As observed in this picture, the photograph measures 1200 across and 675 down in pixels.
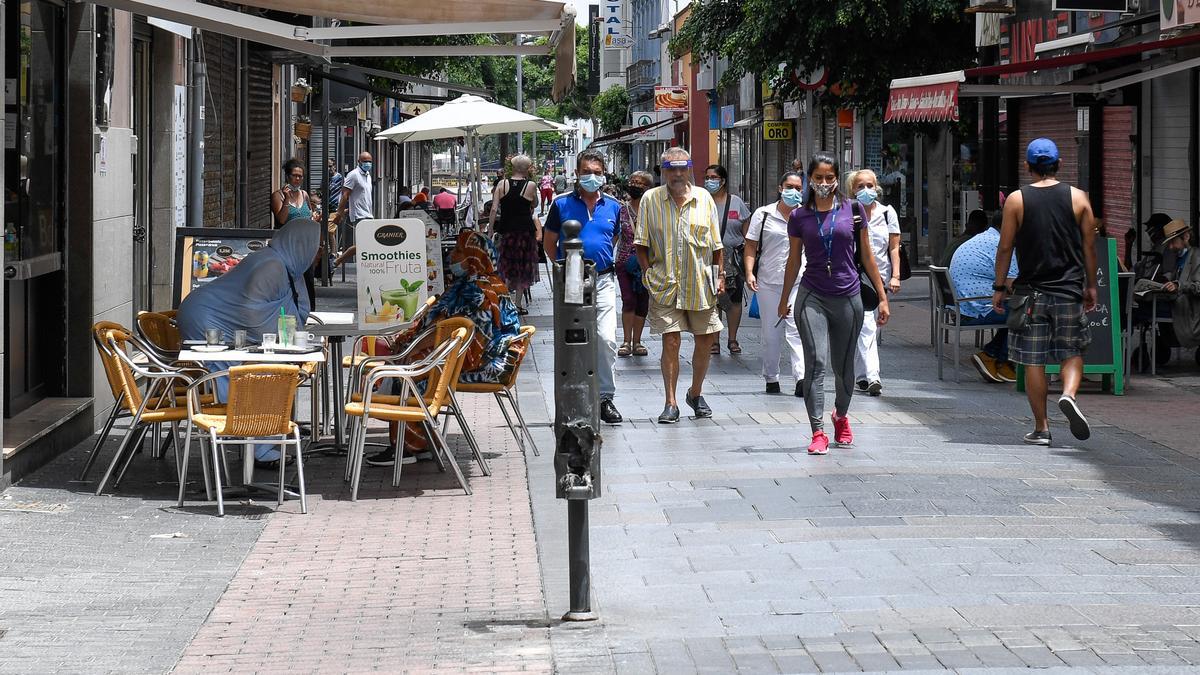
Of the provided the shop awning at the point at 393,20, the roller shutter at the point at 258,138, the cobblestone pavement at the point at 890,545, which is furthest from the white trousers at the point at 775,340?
the roller shutter at the point at 258,138

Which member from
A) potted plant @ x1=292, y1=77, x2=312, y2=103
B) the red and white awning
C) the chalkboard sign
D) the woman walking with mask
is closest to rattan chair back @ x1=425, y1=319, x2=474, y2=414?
the chalkboard sign

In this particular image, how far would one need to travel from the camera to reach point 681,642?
580 cm

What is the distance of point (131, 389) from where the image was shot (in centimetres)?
906

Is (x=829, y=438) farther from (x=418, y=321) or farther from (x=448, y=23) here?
(x=448, y=23)

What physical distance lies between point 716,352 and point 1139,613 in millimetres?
9590

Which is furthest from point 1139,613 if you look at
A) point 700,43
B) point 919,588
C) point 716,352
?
point 700,43

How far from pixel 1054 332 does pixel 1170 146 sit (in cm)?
823

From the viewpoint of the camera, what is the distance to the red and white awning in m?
16.0

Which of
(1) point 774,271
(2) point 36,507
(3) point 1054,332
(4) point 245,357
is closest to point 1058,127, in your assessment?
(1) point 774,271

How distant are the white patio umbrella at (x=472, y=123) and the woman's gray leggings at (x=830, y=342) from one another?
7247mm

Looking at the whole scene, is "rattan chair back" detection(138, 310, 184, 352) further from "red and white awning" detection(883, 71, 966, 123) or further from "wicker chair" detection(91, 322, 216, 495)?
"red and white awning" detection(883, 71, 966, 123)

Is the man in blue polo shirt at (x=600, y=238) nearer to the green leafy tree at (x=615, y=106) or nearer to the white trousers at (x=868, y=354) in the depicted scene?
the white trousers at (x=868, y=354)

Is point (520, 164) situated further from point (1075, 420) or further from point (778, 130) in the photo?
point (778, 130)

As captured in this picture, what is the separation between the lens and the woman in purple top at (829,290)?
9.91 metres
